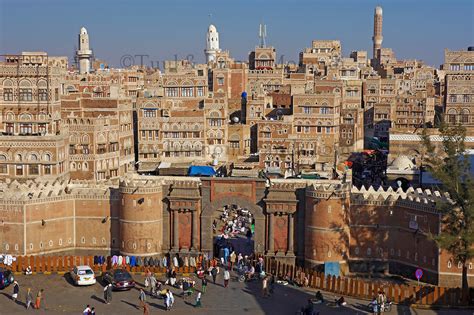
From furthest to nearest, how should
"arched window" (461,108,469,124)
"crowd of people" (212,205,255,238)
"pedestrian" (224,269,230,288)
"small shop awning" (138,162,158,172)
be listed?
"arched window" (461,108,469,124) → "small shop awning" (138,162,158,172) → "crowd of people" (212,205,255,238) → "pedestrian" (224,269,230,288)

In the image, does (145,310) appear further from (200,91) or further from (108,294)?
(200,91)

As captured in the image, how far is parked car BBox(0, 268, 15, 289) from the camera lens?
44.3 meters

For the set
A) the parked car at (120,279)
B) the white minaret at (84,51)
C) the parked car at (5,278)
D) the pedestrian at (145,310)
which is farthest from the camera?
the white minaret at (84,51)

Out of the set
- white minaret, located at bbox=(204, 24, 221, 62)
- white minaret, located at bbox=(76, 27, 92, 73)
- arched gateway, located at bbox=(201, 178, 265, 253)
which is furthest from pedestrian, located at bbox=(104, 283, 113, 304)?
white minaret, located at bbox=(204, 24, 221, 62)

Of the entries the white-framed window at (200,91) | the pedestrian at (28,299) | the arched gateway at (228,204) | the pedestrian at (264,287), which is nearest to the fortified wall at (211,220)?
the arched gateway at (228,204)

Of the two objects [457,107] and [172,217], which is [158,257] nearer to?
[172,217]

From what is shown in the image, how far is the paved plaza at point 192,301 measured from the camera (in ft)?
134

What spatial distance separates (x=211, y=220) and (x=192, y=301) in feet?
29.6

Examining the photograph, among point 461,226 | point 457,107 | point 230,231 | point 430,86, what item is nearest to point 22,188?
point 230,231

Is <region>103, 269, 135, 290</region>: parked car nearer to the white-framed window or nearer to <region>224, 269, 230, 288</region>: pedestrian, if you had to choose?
<region>224, 269, 230, 288</region>: pedestrian

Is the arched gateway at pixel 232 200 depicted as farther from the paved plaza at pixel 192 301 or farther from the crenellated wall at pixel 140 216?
the paved plaza at pixel 192 301

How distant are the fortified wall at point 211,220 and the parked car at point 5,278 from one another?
4.37 metres

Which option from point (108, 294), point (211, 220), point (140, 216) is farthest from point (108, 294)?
point (211, 220)

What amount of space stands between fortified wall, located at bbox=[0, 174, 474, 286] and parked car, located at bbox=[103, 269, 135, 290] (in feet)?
16.9
